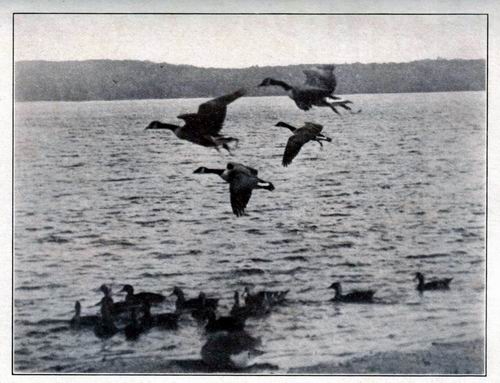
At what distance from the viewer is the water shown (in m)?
2.71

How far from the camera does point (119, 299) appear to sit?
2709 mm

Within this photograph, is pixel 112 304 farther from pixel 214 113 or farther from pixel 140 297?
pixel 214 113

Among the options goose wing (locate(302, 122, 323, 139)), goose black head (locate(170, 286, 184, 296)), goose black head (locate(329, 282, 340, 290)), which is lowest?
goose black head (locate(170, 286, 184, 296))

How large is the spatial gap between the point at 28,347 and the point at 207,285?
66 centimetres

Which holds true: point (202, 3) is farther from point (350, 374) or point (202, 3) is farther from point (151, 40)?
point (350, 374)

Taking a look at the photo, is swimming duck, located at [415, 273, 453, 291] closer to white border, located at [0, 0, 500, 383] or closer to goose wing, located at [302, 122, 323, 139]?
white border, located at [0, 0, 500, 383]

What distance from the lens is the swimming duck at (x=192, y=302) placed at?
8.88ft

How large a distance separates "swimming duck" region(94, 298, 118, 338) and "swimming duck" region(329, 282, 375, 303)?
0.77 m

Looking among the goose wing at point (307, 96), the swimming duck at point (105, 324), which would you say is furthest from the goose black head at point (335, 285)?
the swimming duck at point (105, 324)

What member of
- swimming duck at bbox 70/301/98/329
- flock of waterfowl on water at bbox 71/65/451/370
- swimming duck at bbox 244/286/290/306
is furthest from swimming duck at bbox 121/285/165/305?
swimming duck at bbox 244/286/290/306

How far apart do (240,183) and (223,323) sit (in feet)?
1.61

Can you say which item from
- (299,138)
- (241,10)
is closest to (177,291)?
(299,138)
